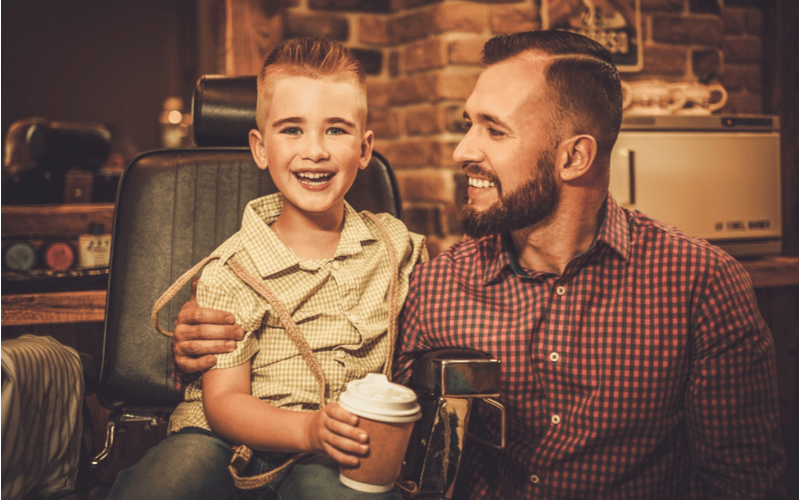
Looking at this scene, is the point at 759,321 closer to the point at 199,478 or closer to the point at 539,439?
the point at 539,439

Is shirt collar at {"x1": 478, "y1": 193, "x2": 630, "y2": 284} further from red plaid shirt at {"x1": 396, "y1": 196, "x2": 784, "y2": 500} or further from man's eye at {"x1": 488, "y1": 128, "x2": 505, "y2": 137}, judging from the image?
man's eye at {"x1": 488, "y1": 128, "x2": 505, "y2": 137}

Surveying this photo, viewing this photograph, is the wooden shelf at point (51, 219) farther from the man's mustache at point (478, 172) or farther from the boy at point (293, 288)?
the man's mustache at point (478, 172)

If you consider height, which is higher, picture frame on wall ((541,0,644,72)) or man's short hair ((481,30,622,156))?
picture frame on wall ((541,0,644,72))

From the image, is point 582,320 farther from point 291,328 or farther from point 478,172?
point 291,328

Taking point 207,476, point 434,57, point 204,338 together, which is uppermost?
point 434,57

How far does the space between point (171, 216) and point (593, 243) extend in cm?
88

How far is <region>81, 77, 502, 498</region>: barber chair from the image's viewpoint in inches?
54.8

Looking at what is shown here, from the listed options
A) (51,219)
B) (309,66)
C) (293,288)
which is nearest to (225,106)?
(309,66)

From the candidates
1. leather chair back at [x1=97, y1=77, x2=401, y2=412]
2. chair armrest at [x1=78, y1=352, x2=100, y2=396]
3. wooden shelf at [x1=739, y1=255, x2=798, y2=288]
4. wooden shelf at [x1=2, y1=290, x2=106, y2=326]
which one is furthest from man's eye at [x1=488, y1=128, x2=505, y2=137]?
wooden shelf at [x1=739, y1=255, x2=798, y2=288]

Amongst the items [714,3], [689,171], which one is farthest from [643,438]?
[714,3]

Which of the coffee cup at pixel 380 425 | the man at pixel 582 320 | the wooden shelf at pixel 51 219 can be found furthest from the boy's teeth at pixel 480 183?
the wooden shelf at pixel 51 219

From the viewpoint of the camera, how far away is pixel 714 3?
2465 mm

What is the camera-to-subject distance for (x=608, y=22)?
229cm

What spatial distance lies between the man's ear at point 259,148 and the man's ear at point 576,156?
576 mm
